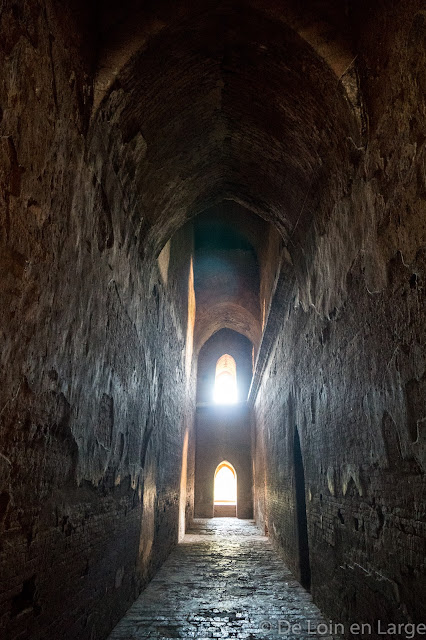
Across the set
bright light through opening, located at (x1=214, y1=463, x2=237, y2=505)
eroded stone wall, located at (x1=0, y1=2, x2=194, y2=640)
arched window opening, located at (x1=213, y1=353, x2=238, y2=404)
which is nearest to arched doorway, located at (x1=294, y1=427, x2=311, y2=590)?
eroded stone wall, located at (x1=0, y1=2, x2=194, y2=640)

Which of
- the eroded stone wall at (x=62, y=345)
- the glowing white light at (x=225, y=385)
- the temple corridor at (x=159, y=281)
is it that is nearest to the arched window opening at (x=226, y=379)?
the glowing white light at (x=225, y=385)

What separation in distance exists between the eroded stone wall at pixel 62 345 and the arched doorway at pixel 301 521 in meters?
2.20

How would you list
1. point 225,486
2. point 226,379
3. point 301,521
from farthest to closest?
point 225,486, point 226,379, point 301,521

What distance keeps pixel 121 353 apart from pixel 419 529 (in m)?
3.06

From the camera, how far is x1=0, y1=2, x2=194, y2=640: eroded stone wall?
2.30 metres

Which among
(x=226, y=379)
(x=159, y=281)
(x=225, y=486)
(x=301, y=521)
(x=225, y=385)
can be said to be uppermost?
(x=226, y=379)

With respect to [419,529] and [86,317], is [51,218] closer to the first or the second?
[86,317]

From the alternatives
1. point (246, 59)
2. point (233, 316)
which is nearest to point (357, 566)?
point (246, 59)

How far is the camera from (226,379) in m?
21.7

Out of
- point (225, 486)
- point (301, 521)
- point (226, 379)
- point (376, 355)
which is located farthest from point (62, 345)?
point (225, 486)

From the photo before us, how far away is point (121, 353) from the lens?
4477 millimetres

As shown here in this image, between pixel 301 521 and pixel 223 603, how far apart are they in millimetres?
1645

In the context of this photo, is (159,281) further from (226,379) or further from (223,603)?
(226,379)

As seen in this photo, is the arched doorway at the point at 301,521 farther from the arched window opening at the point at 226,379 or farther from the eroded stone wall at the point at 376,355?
the arched window opening at the point at 226,379
